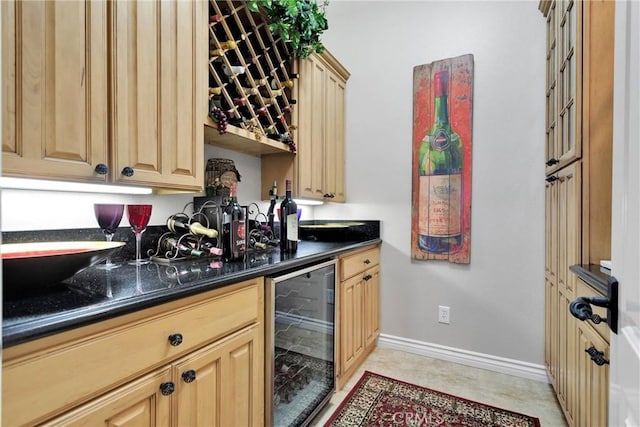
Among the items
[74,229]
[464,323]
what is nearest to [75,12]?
[74,229]

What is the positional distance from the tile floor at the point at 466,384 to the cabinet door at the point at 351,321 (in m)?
0.17

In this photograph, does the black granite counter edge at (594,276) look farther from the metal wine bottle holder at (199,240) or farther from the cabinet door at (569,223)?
the metal wine bottle holder at (199,240)

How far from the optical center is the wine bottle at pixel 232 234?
4.59 feet

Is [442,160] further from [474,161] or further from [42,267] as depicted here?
[42,267]

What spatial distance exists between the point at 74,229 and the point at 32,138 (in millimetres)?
479

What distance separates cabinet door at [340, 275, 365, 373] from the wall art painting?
641 mm

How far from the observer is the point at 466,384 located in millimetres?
2111

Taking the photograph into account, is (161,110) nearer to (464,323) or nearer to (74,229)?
(74,229)

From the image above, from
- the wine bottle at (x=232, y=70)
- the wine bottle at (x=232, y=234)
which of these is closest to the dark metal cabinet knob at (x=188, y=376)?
the wine bottle at (x=232, y=234)

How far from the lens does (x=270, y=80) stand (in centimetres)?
197

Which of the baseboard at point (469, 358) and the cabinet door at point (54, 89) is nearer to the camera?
the cabinet door at point (54, 89)

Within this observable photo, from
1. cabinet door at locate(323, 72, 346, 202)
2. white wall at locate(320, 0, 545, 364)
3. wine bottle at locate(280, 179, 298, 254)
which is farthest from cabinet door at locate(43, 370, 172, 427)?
white wall at locate(320, 0, 545, 364)

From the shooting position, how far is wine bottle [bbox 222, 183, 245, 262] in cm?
140

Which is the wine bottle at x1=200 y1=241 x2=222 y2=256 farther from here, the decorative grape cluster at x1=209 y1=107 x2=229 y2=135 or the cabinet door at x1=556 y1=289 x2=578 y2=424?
the cabinet door at x1=556 y1=289 x2=578 y2=424
